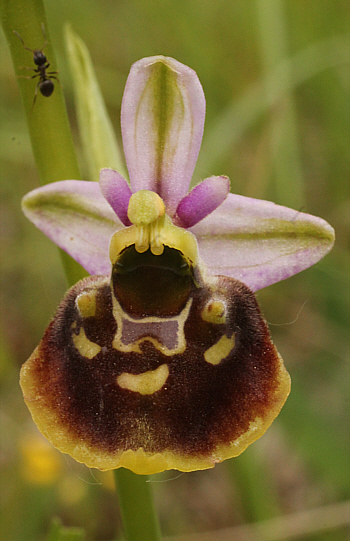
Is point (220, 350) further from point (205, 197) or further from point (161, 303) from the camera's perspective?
point (205, 197)

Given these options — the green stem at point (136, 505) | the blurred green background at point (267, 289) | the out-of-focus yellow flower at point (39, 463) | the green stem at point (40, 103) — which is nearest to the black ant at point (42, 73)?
the green stem at point (40, 103)

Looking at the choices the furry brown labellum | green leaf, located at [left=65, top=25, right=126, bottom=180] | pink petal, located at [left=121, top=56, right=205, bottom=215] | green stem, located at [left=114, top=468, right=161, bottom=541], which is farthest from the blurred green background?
the furry brown labellum

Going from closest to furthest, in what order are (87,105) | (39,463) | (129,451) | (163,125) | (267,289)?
(129,451) < (163,125) < (87,105) < (39,463) < (267,289)

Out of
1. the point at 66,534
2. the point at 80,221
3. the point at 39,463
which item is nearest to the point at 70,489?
the point at 39,463

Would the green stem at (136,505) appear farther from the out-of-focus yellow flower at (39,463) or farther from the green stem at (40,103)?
the out-of-focus yellow flower at (39,463)

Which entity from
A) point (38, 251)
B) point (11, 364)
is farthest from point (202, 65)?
point (11, 364)

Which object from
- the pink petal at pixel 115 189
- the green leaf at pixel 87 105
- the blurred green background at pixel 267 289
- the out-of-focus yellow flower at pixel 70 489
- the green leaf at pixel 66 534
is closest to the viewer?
the pink petal at pixel 115 189

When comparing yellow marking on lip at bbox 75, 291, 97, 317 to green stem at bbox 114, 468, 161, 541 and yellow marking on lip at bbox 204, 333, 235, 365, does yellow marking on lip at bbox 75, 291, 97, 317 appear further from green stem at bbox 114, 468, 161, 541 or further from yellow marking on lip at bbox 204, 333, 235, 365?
green stem at bbox 114, 468, 161, 541
